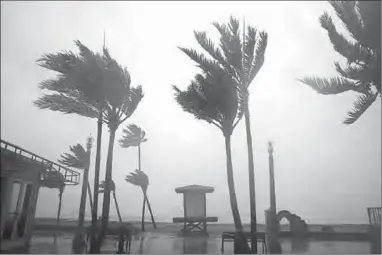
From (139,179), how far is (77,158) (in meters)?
3.22

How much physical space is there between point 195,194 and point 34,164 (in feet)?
20.7

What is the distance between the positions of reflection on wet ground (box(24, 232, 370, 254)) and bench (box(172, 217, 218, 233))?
44.6 inches

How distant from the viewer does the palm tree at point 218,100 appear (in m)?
9.42

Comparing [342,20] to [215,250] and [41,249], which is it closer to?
[215,250]

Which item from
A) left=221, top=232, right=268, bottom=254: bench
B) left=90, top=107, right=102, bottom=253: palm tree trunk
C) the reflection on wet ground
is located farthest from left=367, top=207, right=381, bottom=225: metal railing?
left=90, top=107, right=102, bottom=253: palm tree trunk

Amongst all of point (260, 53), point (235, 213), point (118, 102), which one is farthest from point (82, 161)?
point (260, 53)

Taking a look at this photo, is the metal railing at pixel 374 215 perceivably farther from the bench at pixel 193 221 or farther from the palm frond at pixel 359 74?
the bench at pixel 193 221

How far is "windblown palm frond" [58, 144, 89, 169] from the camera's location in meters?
10.9

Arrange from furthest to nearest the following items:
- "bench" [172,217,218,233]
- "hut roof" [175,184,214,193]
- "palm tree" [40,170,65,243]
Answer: "bench" [172,217,218,233] → "hut roof" [175,184,214,193] → "palm tree" [40,170,65,243]

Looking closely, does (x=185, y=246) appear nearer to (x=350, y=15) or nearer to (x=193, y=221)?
(x=193, y=221)

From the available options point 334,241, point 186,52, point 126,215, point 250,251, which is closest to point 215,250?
point 250,251

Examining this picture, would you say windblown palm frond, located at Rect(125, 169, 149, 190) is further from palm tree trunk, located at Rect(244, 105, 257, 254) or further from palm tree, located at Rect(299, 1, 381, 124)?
palm tree, located at Rect(299, 1, 381, 124)

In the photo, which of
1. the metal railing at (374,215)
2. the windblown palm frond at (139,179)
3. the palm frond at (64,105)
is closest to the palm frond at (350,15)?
the metal railing at (374,215)

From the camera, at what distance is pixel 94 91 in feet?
33.1
